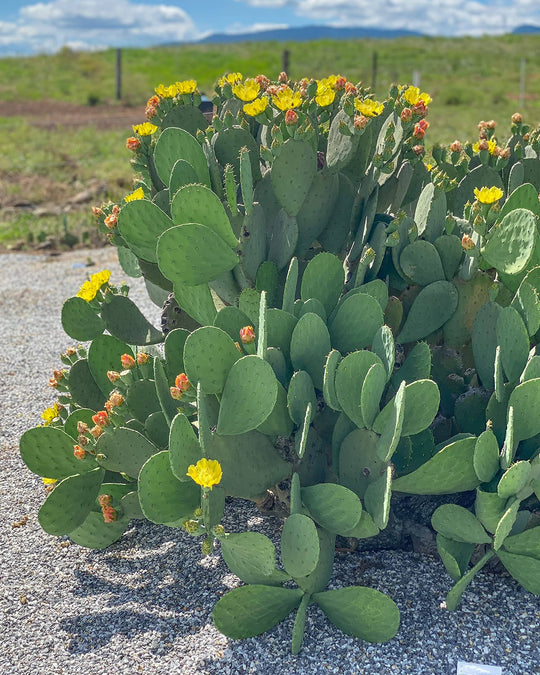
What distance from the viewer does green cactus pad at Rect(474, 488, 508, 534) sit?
1921mm

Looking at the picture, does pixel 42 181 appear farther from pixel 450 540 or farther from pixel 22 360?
pixel 450 540

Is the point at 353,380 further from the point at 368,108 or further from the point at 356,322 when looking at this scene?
the point at 368,108

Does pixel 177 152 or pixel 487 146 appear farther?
pixel 487 146

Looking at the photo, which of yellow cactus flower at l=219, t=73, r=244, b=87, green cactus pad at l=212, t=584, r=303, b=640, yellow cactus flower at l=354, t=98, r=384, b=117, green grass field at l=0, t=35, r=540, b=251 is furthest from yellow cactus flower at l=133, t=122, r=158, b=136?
green grass field at l=0, t=35, r=540, b=251

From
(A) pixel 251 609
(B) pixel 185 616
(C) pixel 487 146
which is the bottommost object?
(B) pixel 185 616

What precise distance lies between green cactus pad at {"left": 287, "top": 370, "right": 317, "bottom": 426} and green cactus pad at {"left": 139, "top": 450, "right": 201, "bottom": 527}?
328 millimetres

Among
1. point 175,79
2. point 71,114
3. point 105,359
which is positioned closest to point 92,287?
point 105,359

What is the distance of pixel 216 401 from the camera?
6.97 feet

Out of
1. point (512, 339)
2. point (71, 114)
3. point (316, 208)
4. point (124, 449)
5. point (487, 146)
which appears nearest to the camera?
point (512, 339)

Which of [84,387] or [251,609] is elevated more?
[84,387]

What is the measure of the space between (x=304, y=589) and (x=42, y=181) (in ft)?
27.7

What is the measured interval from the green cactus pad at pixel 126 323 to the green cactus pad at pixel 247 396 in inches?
27.5

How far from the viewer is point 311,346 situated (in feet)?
6.76

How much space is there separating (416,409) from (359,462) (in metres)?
0.22
